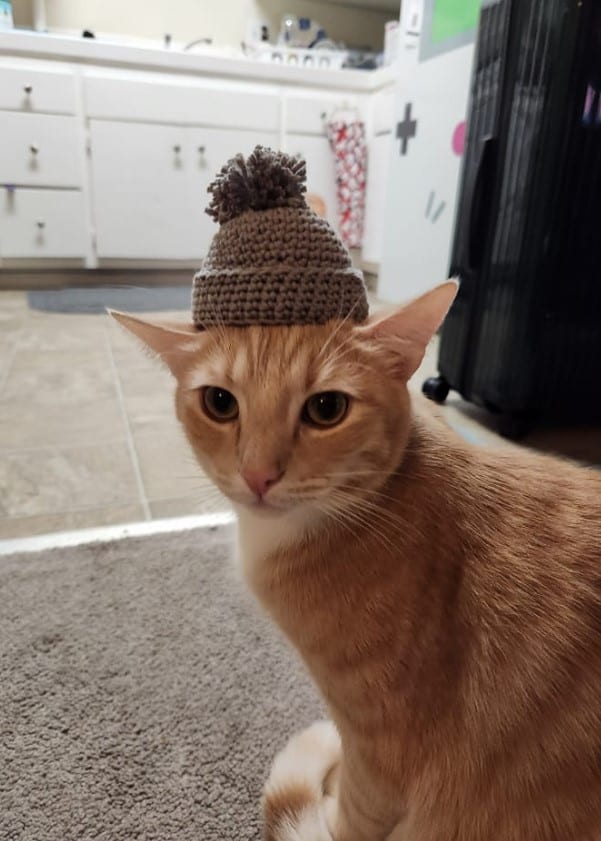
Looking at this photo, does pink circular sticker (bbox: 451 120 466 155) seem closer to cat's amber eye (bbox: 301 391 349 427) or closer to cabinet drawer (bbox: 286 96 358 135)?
cabinet drawer (bbox: 286 96 358 135)

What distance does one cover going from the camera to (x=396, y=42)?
359 cm

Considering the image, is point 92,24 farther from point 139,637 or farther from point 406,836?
point 406,836

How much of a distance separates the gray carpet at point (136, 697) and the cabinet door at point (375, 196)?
2763 mm

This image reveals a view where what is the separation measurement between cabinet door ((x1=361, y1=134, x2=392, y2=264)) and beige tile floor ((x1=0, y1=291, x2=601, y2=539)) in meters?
1.27

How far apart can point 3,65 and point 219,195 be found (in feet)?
10.6

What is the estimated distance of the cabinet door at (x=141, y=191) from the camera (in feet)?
11.2

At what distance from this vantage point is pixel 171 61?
3.39 meters

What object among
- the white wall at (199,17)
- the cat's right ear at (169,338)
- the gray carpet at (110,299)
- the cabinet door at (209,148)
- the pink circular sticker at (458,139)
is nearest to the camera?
the cat's right ear at (169,338)

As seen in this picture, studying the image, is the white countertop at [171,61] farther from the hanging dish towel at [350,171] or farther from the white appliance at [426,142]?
the white appliance at [426,142]

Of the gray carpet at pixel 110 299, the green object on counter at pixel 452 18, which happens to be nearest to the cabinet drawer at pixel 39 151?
the gray carpet at pixel 110 299

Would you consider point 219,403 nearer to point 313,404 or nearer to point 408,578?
point 313,404

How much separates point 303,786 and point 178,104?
351 cm

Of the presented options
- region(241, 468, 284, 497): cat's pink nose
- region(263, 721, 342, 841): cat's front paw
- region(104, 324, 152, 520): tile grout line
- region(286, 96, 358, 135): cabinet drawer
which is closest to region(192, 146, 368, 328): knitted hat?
region(241, 468, 284, 497): cat's pink nose

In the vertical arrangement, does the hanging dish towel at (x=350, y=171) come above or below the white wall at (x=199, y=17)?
below
